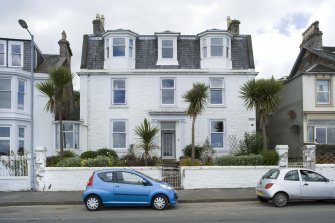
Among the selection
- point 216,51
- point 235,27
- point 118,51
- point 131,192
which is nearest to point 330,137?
point 216,51

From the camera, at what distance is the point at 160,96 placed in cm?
2747

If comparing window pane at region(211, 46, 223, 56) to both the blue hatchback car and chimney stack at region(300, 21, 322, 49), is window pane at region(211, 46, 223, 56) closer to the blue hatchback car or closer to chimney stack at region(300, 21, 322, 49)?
chimney stack at region(300, 21, 322, 49)

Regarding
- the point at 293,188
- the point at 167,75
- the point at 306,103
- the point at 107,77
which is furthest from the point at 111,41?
the point at 293,188

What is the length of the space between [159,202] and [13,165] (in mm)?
8864

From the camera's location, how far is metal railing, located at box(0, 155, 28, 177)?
18.8 metres

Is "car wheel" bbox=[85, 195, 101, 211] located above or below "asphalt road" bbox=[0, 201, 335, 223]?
above

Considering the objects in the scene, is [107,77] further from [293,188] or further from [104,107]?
[293,188]

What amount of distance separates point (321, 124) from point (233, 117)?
6.06m

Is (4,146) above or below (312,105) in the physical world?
below

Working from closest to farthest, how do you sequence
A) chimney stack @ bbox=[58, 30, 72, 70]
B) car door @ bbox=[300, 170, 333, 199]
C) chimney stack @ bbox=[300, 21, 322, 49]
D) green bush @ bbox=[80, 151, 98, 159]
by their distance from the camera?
car door @ bbox=[300, 170, 333, 199], green bush @ bbox=[80, 151, 98, 159], chimney stack @ bbox=[58, 30, 72, 70], chimney stack @ bbox=[300, 21, 322, 49]

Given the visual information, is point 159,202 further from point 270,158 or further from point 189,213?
point 270,158

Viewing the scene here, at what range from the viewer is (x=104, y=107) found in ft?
89.5

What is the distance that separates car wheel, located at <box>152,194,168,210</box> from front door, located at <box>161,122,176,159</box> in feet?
44.6

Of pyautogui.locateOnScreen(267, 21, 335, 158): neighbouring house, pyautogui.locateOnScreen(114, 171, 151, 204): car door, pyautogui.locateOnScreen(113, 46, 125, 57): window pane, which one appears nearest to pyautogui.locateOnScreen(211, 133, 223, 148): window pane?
pyautogui.locateOnScreen(267, 21, 335, 158): neighbouring house
